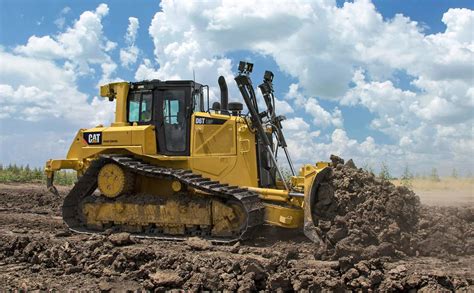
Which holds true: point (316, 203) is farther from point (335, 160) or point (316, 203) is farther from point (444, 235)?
point (444, 235)

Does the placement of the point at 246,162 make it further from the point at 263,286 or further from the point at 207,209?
the point at 263,286

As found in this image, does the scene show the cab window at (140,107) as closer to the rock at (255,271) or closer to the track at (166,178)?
the track at (166,178)

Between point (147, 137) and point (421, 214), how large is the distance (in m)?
5.75

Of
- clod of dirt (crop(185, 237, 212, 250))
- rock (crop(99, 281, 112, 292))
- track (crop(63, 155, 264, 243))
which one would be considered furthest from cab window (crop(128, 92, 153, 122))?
rock (crop(99, 281, 112, 292))

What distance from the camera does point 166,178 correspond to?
10484 mm

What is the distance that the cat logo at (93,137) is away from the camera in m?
11.7

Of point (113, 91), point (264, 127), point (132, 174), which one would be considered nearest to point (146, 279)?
point (132, 174)

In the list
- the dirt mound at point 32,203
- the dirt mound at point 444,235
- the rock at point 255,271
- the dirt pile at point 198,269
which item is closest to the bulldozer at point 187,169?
the dirt pile at point 198,269

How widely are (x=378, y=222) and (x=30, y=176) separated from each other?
22.4 m

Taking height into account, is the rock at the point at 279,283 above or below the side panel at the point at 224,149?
below

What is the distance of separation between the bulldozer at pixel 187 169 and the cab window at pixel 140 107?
2 cm

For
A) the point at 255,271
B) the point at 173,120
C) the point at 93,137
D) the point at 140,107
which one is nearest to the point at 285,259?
the point at 255,271

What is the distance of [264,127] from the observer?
1102 centimetres

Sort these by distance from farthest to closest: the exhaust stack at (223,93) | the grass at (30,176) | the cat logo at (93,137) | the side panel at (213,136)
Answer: the grass at (30,176)
the exhaust stack at (223,93)
the cat logo at (93,137)
the side panel at (213,136)
